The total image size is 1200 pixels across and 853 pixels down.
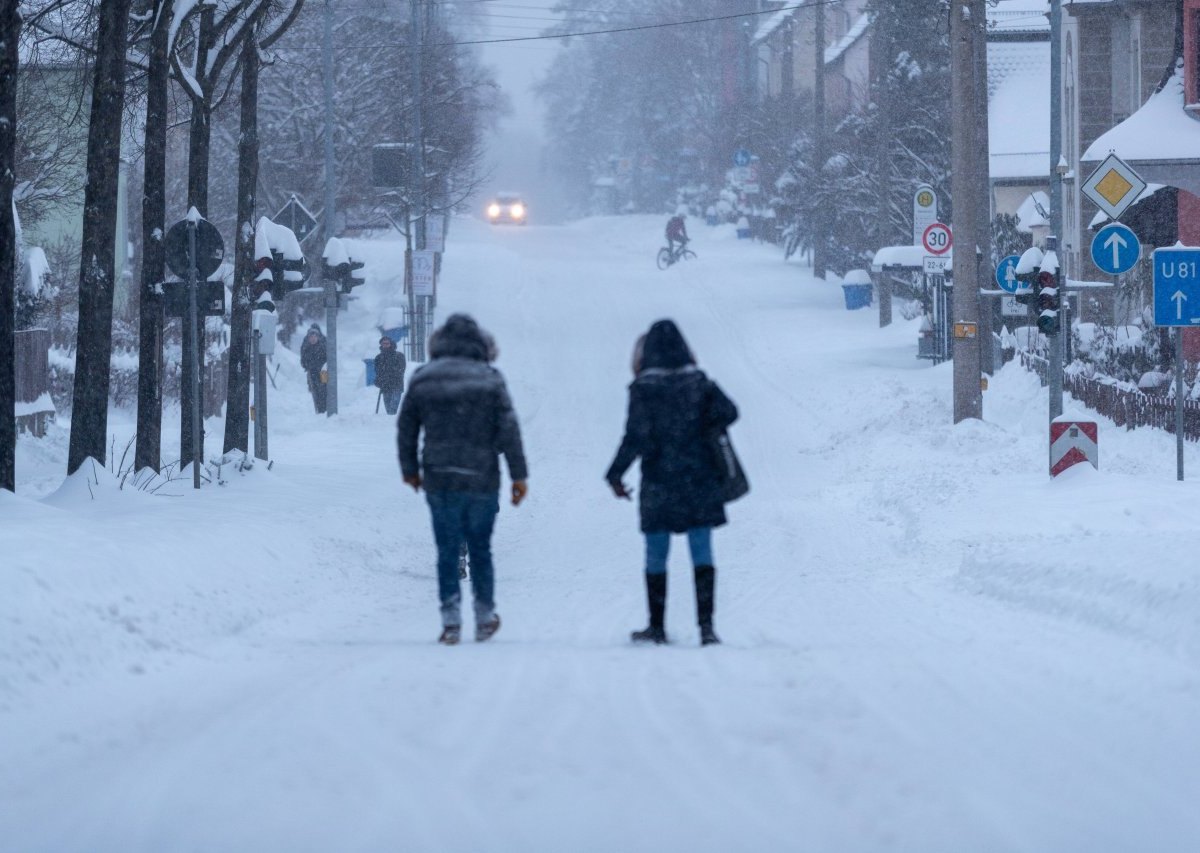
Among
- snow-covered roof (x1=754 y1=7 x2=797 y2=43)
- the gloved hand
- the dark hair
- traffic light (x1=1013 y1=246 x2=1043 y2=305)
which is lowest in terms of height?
the gloved hand

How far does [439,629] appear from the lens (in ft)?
31.9

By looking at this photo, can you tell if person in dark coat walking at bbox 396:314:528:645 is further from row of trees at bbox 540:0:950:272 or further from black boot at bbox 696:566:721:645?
row of trees at bbox 540:0:950:272

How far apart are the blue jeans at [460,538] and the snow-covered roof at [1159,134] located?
18707 mm

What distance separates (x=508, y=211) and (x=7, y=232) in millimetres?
74657

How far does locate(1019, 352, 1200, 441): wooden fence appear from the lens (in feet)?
64.2

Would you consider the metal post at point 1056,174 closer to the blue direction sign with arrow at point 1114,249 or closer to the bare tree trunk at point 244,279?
the blue direction sign with arrow at point 1114,249

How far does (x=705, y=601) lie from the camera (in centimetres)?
834

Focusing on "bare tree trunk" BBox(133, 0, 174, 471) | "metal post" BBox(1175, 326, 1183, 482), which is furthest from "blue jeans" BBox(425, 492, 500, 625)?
"bare tree trunk" BBox(133, 0, 174, 471)

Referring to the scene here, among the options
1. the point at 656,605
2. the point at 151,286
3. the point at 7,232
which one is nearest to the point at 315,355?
the point at 151,286

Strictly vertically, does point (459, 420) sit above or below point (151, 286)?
below

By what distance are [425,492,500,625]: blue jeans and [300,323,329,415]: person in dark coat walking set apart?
21531 millimetres

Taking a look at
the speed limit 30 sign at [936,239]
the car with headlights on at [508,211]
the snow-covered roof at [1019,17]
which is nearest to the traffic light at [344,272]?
the speed limit 30 sign at [936,239]

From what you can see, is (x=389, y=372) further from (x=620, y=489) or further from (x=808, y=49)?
(x=808, y=49)

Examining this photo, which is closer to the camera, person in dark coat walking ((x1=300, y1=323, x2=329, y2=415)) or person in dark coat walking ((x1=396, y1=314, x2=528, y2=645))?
person in dark coat walking ((x1=396, y1=314, x2=528, y2=645))
